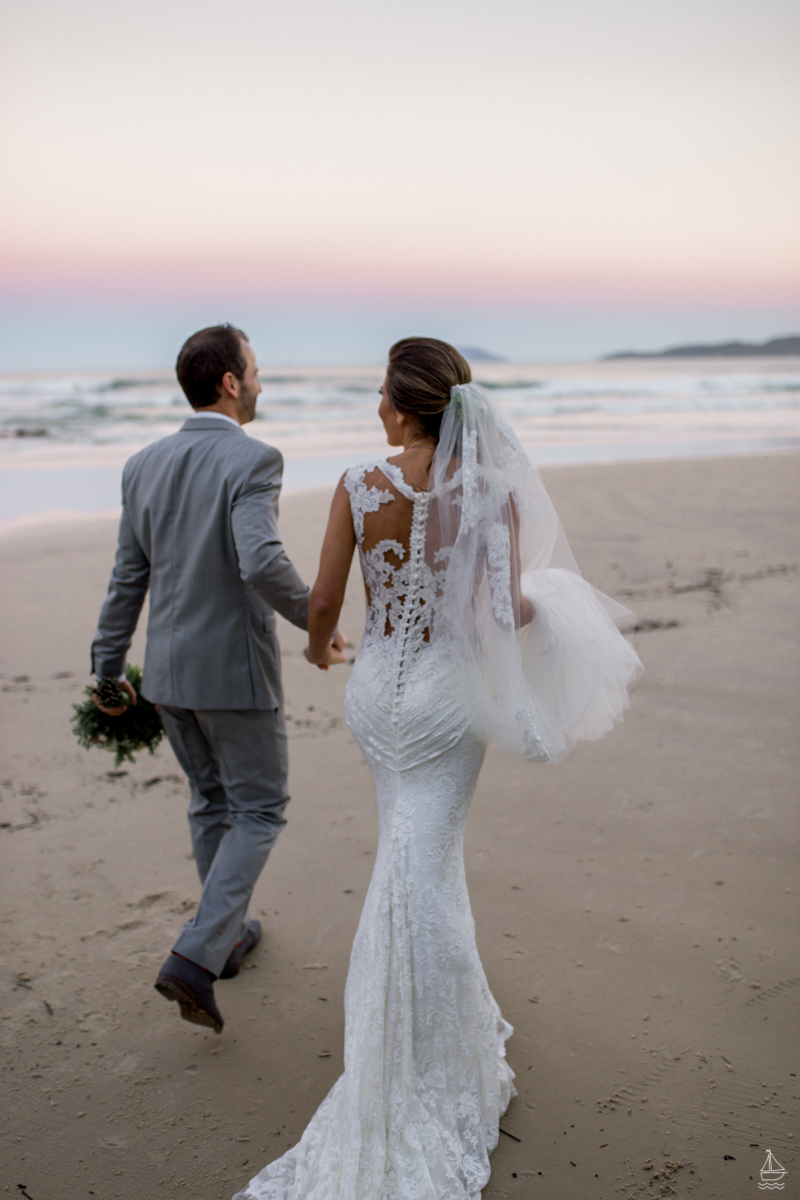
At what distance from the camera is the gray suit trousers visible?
113 inches

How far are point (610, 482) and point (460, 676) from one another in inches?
457

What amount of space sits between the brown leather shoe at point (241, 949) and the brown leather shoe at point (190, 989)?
13.4 inches

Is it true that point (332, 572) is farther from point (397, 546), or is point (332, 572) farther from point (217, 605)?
point (217, 605)

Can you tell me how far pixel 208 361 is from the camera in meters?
2.97

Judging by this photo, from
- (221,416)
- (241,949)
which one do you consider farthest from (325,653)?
(241,949)

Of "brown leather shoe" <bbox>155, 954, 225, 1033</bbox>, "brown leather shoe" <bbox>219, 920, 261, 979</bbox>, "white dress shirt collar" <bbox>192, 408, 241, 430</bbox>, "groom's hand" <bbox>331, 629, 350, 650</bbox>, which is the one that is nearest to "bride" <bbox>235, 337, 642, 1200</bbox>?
"groom's hand" <bbox>331, 629, 350, 650</bbox>

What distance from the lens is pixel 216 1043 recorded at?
2.96 meters

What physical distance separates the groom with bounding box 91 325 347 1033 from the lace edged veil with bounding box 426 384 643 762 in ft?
1.74

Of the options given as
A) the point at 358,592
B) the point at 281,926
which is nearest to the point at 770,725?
the point at 281,926

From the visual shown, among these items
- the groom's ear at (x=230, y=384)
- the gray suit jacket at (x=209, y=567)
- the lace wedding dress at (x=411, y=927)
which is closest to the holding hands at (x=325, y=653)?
the gray suit jacket at (x=209, y=567)

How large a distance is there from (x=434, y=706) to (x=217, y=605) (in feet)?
2.82

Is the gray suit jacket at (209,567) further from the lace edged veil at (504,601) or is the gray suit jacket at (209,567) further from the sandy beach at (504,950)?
the sandy beach at (504,950)

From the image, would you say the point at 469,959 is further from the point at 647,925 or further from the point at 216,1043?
the point at 647,925

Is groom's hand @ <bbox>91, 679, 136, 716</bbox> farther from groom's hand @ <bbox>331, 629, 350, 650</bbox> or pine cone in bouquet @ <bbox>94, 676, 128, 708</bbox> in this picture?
groom's hand @ <bbox>331, 629, 350, 650</bbox>
